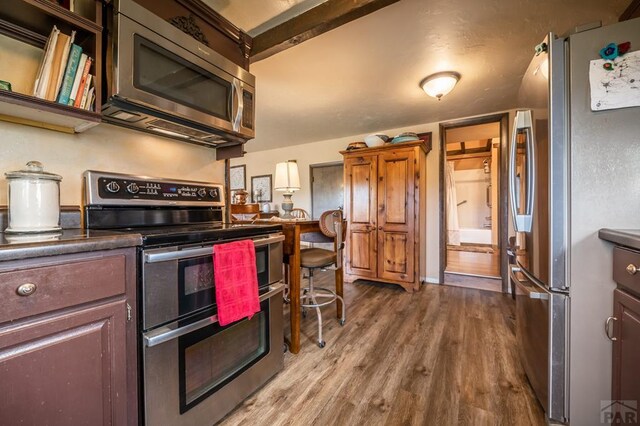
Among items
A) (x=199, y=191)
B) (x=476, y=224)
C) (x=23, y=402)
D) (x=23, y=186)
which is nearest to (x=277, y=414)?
(x=23, y=402)

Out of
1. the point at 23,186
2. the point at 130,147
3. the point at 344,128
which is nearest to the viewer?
the point at 23,186

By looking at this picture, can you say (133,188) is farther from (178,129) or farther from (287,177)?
(287,177)

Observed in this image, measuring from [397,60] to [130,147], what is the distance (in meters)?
2.04

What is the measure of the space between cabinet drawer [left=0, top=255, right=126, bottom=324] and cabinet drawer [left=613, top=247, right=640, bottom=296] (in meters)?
1.79

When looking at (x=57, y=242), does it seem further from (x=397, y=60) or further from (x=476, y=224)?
(x=476, y=224)

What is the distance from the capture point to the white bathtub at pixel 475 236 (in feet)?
20.5

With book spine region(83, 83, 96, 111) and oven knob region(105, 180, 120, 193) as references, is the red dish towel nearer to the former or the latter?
oven knob region(105, 180, 120, 193)

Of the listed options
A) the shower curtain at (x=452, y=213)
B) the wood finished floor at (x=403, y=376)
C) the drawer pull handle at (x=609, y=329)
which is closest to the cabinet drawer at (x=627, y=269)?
the drawer pull handle at (x=609, y=329)

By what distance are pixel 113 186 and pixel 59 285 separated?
67 cm

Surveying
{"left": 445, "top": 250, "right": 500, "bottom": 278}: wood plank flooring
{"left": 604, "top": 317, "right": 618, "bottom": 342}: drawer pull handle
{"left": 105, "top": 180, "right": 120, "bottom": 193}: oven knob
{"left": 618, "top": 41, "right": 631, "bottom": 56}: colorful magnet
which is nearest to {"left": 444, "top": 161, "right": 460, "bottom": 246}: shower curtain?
{"left": 445, "top": 250, "right": 500, "bottom": 278}: wood plank flooring

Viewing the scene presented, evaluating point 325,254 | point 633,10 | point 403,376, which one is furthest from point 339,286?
point 633,10

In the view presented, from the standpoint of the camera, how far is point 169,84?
1262mm

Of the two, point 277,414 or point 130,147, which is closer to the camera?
point 277,414

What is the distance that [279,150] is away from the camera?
5051mm
